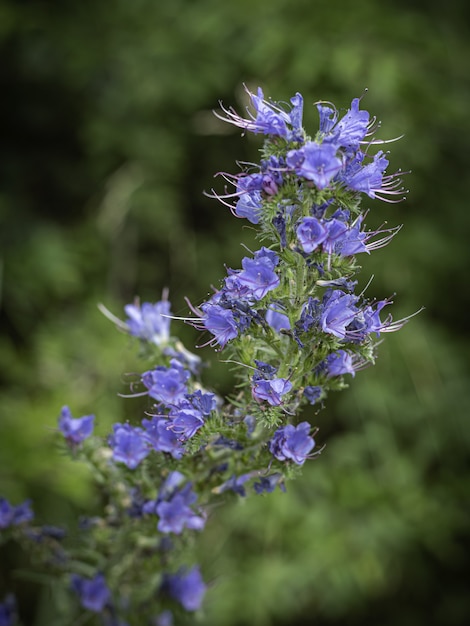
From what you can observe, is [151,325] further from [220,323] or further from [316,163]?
[316,163]

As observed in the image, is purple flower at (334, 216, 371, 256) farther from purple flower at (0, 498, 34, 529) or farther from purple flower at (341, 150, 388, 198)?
purple flower at (0, 498, 34, 529)

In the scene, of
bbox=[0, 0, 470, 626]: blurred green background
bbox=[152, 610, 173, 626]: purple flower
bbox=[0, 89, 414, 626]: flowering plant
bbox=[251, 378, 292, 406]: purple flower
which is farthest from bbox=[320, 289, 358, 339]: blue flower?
bbox=[0, 0, 470, 626]: blurred green background

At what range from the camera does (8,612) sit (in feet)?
5.42

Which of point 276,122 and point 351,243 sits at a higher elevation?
point 276,122

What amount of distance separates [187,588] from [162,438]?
1.82ft

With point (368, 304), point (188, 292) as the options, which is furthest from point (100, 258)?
point (368, 304)

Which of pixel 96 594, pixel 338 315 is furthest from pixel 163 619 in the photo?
pixel 338 315

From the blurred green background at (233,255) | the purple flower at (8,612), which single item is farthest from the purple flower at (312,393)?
the blurred green background at (233,255)

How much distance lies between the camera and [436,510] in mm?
2863

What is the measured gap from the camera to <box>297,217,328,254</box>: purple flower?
1062 mm

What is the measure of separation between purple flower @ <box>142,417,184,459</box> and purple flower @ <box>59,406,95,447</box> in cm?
20

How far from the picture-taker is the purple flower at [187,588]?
1586 millimetres

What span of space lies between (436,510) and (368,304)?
1.92 metres

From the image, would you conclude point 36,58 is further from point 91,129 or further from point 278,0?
point 278,0
